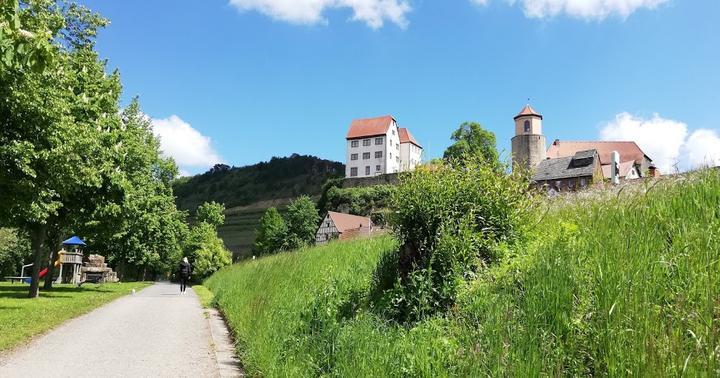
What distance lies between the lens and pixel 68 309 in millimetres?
14648

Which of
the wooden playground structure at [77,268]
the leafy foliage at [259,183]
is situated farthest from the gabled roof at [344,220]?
the leafy foliage at [259,183]

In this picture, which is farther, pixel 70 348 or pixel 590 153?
pixel 590 153

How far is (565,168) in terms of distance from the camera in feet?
241

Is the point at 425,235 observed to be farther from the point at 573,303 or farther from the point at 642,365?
the point at 642,365

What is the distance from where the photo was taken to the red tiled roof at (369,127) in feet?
347

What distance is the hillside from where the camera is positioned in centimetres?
15850

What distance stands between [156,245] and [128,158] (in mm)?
22570

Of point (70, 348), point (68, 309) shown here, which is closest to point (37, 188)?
point (68, 309)

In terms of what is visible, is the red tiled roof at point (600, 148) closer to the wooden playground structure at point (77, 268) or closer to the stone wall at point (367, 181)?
the stone wall at point (367, 181)

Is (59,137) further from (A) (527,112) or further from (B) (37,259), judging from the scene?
(A) (527,112)

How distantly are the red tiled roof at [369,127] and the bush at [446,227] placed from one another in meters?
98.9

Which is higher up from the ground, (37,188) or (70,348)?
(37,188)

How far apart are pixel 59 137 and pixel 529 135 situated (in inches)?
3577

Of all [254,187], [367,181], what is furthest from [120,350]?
[254,187]
